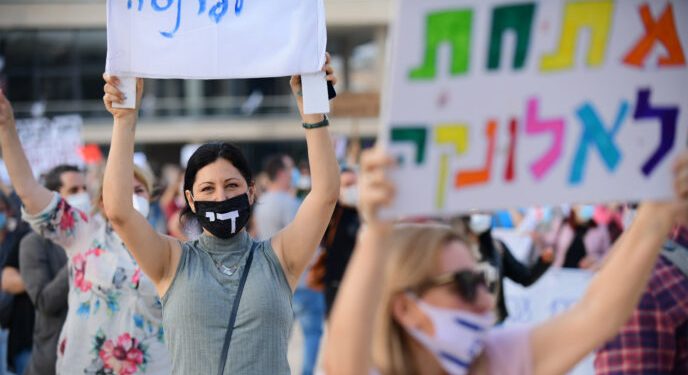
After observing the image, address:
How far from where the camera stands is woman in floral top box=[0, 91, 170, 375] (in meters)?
4.93

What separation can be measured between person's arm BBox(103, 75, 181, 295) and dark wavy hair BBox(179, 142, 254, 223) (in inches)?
9.8

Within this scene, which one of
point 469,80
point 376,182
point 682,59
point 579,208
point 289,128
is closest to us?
point 376,182

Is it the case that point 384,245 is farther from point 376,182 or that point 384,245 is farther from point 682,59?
point 682,59

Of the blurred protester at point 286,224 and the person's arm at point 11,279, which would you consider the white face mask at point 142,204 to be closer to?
the person's arm at point 11,279

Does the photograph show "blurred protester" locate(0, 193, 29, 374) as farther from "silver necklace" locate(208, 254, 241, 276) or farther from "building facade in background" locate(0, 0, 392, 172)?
"building facade in background" locate(0, 0, 392, 172)

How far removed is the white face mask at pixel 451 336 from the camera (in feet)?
8.27

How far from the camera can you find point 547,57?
2637mm

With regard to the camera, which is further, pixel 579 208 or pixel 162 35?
pixel 579 208

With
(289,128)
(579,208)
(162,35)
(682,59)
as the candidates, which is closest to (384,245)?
(682,59)

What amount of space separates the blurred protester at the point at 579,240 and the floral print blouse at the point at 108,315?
5311 millimetres

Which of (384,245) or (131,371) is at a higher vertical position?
(384,245)

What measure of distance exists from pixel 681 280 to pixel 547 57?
1203 mm

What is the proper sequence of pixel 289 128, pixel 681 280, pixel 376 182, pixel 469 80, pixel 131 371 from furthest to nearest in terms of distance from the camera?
pixel 289 128 < pixel 131 371 < pixel 681 280 < pixel 469 80 < pixel 376 182

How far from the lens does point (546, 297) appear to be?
852 cm
